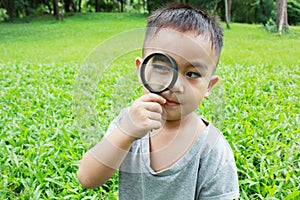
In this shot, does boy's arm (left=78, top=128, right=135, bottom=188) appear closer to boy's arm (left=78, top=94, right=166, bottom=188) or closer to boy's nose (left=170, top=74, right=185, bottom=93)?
boy's arm (left=78, top=94, right=166, bottom=188)

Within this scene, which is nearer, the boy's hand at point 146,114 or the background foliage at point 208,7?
the boy's hand at point 146,114

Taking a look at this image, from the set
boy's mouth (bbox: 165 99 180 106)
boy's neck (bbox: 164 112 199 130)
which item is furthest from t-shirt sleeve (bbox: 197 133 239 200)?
boy's mouth (bbox: 165 99 180 106)

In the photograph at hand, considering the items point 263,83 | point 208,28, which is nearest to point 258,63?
point 263,83

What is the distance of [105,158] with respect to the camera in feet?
3.29

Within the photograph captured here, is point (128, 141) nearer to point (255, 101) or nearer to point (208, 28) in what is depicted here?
point (208, 28)

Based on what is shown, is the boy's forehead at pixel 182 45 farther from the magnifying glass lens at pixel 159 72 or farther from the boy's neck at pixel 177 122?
the boy's neck at pixel 177 122

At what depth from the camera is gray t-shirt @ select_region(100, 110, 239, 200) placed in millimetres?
1171

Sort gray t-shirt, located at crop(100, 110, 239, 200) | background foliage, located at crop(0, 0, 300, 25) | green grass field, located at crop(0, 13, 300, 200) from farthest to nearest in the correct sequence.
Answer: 1. background foliage, located at crop(0, 0, 300, 25)
2. green grass field, located at crop(0, 13, 300, 200)
3. gray t-shirt, located at crop(100, 110, 239, 200)

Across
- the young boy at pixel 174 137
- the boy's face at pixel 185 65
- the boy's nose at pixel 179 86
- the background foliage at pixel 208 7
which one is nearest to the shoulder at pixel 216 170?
the young boy at pixel 174 137

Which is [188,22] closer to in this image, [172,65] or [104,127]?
[172,65]

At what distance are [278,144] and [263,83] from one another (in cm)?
204

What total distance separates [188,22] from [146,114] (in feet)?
1.06

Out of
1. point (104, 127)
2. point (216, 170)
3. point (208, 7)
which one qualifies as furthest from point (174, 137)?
point (208, 7)

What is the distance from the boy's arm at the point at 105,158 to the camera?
38.2 inches
